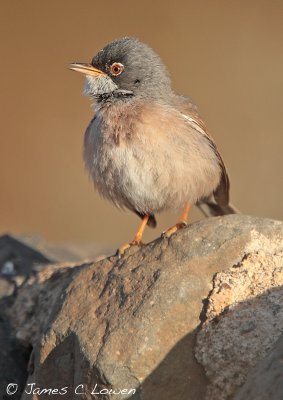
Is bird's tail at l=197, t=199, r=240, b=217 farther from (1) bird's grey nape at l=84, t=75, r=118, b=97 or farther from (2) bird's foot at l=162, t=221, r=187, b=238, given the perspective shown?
(1) bird's grey nape at l=84, t=75, r=118, b=97

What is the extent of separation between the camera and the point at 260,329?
4406 mm

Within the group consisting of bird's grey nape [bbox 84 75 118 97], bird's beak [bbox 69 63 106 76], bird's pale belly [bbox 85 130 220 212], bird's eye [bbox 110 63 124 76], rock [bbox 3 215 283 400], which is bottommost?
rock [bbox 3 215 283 400]

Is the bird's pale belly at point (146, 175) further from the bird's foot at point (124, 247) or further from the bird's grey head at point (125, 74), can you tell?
the bird's grey head at point (125, 74)

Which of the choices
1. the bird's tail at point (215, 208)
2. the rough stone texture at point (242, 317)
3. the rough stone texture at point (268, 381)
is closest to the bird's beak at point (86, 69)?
the bird's tail at point (215, 208)

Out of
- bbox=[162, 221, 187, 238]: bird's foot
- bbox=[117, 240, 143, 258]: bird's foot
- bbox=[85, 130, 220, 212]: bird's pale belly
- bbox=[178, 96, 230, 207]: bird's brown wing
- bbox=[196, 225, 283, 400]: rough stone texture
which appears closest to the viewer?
bbox=[196, 225, 283, 400]: rough stone texture

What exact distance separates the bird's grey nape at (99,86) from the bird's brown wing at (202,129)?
0.57 meters

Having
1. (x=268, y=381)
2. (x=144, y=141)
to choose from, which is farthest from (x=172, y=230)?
(x=268, y=381)

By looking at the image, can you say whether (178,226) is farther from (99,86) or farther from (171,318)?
(99,86)

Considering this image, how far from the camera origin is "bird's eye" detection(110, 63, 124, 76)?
6461mm

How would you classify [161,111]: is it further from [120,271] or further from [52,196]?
[52,196]

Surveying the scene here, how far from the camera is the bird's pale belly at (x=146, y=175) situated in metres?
5.82

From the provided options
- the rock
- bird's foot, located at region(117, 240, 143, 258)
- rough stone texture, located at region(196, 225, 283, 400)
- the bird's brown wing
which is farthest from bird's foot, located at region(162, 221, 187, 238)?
the bird's brown wing

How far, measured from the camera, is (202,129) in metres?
6.39

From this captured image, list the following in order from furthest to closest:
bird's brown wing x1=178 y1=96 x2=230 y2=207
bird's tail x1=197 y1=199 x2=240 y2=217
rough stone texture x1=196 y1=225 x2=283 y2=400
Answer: bird's tail x1=197 y1=199 x2=240 y2=217 → bird's brown wing x1=178 y1=96 x2=230 y2=207 → rough stone texture x1=196 y1=225 x2=283 y2=400
